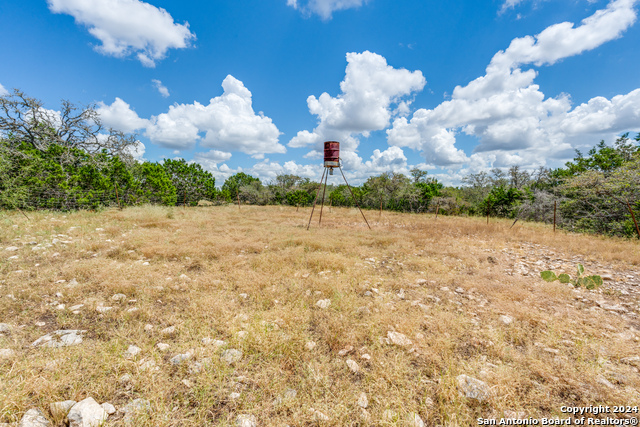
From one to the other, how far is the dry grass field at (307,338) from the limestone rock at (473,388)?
0.01 metres

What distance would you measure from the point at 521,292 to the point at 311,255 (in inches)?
154

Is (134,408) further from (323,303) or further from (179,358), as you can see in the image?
(323,303)

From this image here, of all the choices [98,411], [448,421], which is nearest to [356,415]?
[448,421]

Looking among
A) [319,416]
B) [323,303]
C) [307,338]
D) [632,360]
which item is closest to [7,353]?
[307,338]

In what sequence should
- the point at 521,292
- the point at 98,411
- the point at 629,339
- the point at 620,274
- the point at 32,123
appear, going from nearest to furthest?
the point at 98,411, the point at 629,339, the point at 521,292, the point at 620,274, the point at 32,123

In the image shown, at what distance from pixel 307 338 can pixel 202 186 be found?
2073cm

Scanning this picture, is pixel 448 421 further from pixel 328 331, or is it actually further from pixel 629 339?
pixel 629 339

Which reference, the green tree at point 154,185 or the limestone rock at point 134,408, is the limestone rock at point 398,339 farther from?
the green tree at point 154,185

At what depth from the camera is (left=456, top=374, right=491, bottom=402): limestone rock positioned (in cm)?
193

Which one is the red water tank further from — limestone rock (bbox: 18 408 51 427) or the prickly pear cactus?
limestone rock (bbox: 18 408 51 427)

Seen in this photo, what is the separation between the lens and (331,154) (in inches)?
341

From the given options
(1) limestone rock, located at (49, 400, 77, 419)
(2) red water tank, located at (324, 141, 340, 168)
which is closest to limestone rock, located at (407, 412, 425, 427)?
(1) limestone rock, located at (49, 400, 77, 419)

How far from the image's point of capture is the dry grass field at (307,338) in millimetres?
1847

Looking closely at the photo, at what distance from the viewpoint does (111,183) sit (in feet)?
42.6
